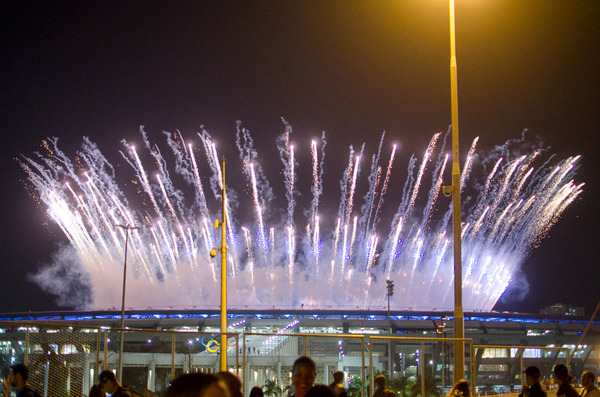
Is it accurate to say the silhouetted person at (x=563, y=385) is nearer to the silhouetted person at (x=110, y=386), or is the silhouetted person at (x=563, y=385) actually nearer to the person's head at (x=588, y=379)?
the person's head at (x=588, y=379)

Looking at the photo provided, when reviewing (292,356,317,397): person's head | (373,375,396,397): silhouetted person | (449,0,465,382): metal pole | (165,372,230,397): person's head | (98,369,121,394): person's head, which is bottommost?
(373,375,396,397): silhouetted person

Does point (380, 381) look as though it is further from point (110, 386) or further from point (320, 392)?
point (320, 392)

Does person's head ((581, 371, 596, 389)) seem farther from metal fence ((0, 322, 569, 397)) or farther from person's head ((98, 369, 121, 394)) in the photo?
person's head ((98, 369, 121, 394))

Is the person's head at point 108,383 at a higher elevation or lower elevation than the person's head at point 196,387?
lower

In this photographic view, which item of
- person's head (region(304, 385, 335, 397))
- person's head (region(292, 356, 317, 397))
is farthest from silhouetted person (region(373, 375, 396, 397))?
person's head (region(304, 385, 335, 397))

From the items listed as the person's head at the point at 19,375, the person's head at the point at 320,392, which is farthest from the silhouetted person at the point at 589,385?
the person's head at the point at 19,375

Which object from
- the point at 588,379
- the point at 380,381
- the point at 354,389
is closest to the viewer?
the point at 588,379

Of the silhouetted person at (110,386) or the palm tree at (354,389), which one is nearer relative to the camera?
the silhouetted person at (110,386)

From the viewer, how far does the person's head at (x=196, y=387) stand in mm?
2904

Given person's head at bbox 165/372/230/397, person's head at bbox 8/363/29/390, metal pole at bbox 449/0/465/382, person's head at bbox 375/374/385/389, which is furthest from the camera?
metal pole at bbox 449/0/465/382

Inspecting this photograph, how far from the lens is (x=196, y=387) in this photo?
2938 millimetres

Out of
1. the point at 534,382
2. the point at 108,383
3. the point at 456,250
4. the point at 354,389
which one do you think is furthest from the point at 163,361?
the point at 534,382

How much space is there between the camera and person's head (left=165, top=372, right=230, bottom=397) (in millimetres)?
2904

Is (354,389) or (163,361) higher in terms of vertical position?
(163,361)
